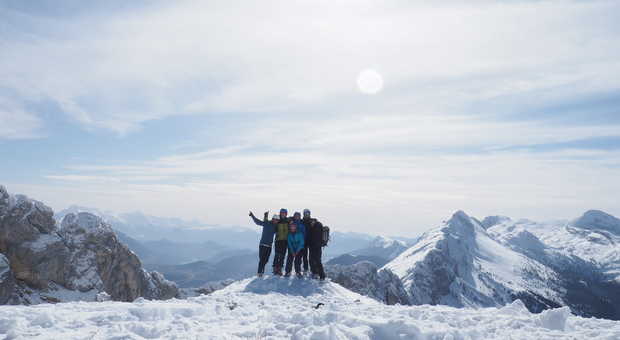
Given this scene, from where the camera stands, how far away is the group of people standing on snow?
72.6ft

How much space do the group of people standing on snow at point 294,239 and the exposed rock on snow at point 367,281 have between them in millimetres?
47812

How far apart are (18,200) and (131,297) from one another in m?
23.1

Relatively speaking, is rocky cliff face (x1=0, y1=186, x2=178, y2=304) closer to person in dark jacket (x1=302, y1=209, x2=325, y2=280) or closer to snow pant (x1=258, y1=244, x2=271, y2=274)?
snow pant (x1=258, y1=244, x2=271, y2=274)

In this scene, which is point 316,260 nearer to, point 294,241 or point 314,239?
point 314,239

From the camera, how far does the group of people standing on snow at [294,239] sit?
872 inches

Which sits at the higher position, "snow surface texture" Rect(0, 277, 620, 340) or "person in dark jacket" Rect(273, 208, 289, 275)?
"person in dark jacket" Rect(273, 208, 289, 275)

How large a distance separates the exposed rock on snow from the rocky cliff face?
3052 cm

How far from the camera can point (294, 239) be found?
22.1m

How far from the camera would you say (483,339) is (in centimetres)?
960

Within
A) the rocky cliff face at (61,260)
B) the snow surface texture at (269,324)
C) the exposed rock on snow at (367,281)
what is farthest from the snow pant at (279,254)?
the exposed rock on snow at (367,281)

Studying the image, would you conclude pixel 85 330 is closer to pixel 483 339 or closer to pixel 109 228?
pixel 483 339

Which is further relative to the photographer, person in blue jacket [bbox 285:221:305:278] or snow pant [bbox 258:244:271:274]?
snow pant [bbox 258:244:271:274]

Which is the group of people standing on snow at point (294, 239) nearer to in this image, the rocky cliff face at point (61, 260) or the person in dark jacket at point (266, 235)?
the person in dark jacket at point (266, 235)

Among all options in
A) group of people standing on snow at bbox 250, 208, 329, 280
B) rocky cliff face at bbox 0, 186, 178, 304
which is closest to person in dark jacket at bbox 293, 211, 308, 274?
group of people standing on snow at bbox 250, 208, 329, 280
